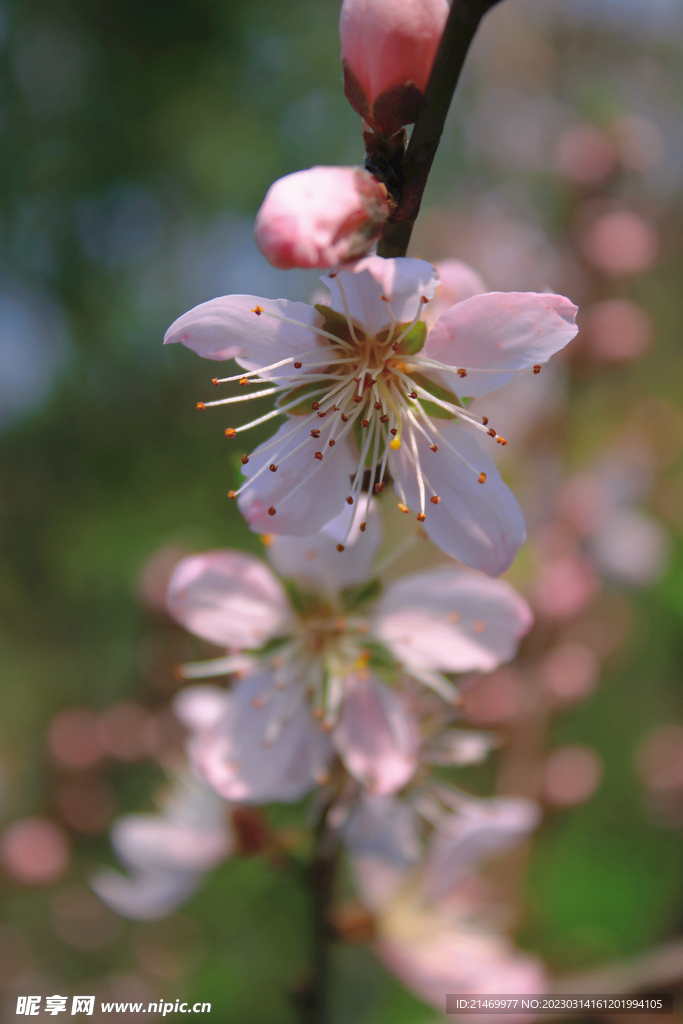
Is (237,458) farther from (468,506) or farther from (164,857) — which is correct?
(164,857)

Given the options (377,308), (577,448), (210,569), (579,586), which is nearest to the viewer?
(377,308)

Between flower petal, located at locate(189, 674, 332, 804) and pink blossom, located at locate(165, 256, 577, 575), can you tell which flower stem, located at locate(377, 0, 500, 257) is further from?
flower petal, located at locate(189, 674, 332, 804)

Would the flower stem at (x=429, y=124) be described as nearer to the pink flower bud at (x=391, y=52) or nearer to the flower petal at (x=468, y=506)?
the pink flower bud at (x=391, y=52)

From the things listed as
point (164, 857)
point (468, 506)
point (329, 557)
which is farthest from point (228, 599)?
point (164, 857)

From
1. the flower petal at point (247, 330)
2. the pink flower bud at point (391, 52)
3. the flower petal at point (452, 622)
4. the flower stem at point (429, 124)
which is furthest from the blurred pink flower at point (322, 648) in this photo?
the pink flower bud at point (391, 52)

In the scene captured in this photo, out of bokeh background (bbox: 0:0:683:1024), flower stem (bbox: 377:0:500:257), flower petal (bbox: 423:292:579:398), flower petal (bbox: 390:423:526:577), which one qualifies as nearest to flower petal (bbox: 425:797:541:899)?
bokeh background (bbox: 0:0:683:1024)

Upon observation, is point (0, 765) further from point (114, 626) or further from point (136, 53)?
point (136, 53)

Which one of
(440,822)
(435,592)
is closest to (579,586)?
(440,822)
